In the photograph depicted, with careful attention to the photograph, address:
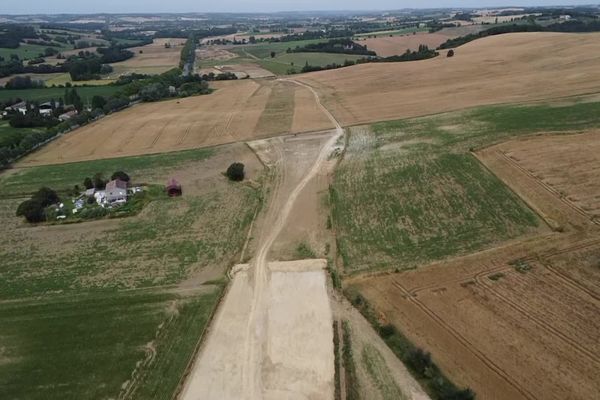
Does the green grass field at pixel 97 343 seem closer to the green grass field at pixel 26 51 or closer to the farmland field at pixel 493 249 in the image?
the farmland field at pixel 493 249

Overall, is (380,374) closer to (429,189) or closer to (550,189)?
(429,189)

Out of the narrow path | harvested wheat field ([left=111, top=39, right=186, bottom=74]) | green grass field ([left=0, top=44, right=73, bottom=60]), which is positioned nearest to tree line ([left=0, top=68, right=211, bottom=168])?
harvested wheat field ([left=111, top=39, right=186, bottom=74])

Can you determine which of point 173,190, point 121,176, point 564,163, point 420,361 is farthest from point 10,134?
point 564,163

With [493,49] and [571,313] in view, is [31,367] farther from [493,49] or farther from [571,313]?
[493,49]

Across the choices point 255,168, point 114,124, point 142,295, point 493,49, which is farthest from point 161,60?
point 142,295

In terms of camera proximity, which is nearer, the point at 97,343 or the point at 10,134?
the point at 97,343
